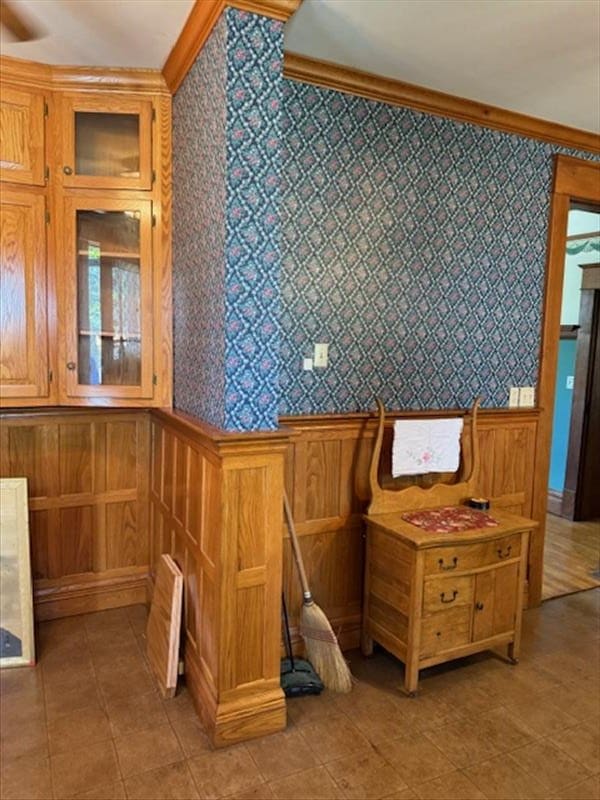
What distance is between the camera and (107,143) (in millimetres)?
2590

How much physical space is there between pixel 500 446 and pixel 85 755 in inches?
93.8

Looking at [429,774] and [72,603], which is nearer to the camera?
[429,774]

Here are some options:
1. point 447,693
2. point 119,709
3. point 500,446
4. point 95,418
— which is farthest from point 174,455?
point 500,446

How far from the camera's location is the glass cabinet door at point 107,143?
2.52 meters

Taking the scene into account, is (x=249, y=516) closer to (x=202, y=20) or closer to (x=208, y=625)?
(x=208, y=625)

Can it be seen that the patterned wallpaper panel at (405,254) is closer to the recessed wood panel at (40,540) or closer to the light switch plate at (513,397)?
the light switch plate at (513,397)

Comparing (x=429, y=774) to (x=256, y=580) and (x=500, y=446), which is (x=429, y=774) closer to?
(x=256, y=580)

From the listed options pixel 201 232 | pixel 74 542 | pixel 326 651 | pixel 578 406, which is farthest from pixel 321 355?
pixel 578 406

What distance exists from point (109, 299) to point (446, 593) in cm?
201

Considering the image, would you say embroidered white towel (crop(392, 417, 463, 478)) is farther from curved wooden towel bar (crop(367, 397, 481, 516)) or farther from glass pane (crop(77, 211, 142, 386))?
glass pane (crop(77, 211, 142, 386))

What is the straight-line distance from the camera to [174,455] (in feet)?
8.48

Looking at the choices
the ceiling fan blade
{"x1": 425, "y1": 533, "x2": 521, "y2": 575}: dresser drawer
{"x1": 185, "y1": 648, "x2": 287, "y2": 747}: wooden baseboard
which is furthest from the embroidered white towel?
the ceiling fan blade

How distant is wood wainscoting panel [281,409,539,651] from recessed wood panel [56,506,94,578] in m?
1.12

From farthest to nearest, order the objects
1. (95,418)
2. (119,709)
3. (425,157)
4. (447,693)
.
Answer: (95,418), (425,157), (447,693), (119,709)
